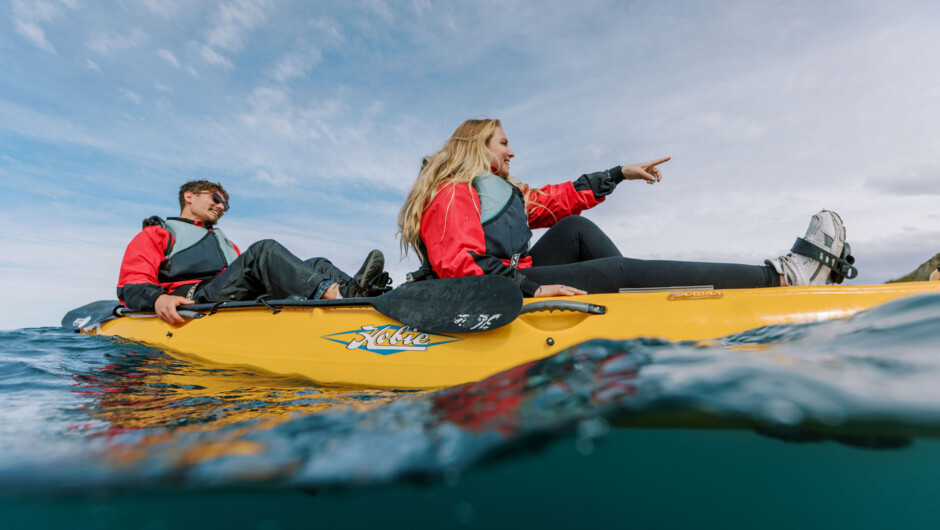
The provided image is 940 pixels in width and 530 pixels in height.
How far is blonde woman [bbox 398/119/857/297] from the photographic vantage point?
2545mm

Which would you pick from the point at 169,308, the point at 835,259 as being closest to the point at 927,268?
the point at 835,259

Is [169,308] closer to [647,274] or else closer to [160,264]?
[160,264]

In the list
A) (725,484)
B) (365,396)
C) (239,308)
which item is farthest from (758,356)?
(239,308)

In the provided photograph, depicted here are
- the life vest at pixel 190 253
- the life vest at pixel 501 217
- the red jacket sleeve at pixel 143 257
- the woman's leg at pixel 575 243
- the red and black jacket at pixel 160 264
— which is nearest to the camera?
the life vest at pixel 501 217

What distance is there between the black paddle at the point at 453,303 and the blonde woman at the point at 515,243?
0.15 meters

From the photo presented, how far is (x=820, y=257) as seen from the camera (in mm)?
2492

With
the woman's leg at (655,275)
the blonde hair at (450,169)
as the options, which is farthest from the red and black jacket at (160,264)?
the woman's leg at (655,275)

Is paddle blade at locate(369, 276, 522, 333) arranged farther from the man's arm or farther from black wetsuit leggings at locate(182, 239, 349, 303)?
the man's arm

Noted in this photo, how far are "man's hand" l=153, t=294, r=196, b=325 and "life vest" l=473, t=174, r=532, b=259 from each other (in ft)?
7.57

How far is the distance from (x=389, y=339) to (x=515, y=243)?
0.99m

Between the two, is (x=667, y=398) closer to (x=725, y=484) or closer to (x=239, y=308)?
(x=725, y=484)

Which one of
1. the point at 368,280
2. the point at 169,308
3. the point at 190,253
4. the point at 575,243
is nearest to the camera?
the point at 368,280

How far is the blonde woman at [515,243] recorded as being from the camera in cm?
254

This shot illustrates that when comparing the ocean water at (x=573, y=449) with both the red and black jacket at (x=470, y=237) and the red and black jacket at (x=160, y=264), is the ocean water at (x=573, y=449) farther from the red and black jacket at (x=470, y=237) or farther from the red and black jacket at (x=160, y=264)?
the red and black jacket at (x=160, y=264)
